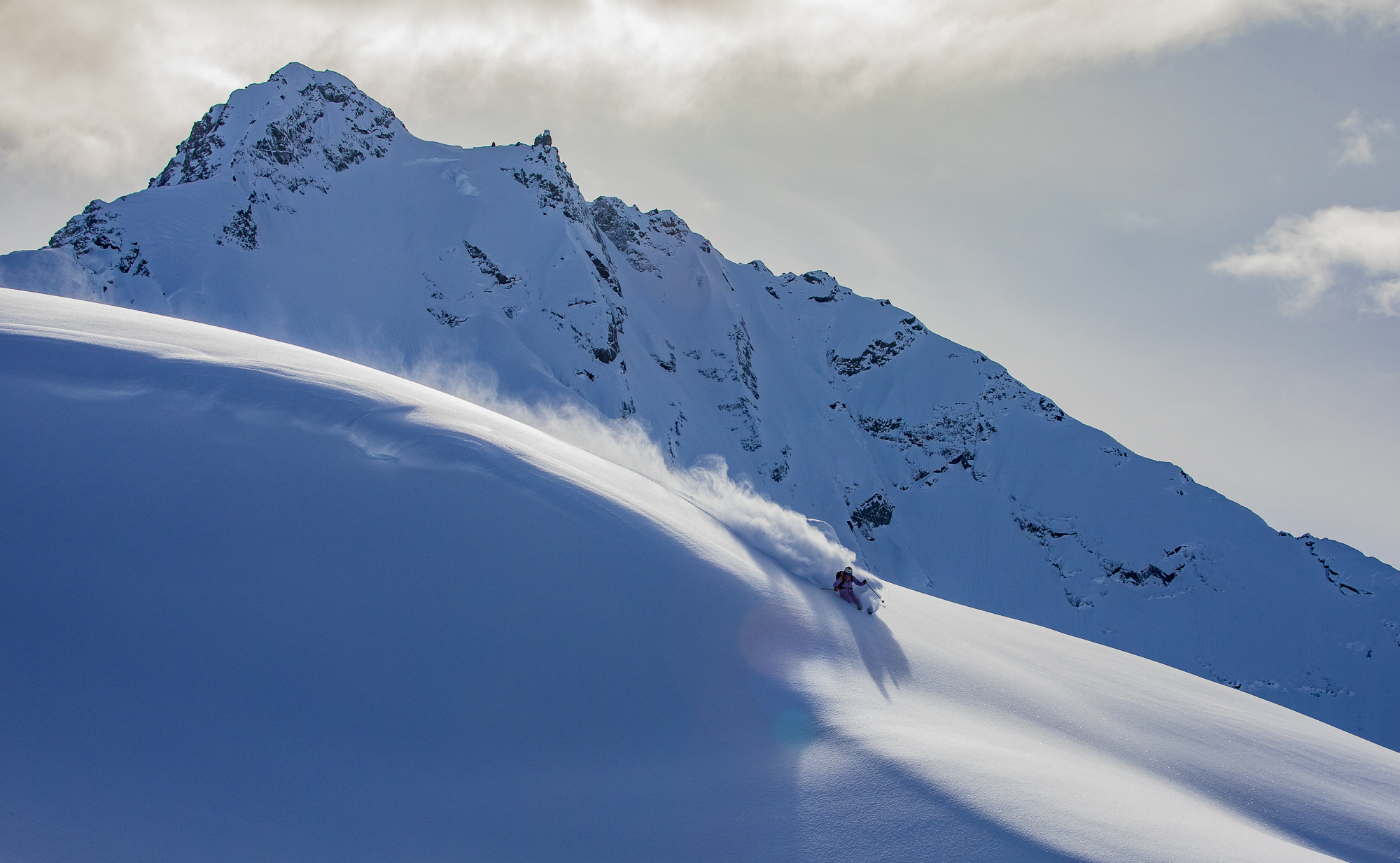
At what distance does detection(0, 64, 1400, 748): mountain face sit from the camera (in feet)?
257

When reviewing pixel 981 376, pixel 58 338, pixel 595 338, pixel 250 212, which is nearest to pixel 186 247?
pixel 250 212

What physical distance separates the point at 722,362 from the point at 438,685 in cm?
12983

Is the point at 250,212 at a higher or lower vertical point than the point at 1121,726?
higher

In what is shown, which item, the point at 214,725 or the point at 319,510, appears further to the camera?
the point at 319,510

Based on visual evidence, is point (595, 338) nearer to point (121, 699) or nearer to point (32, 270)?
point (32, 270)

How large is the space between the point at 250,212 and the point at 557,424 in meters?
78.4

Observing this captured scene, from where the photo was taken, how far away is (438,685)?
20.8ft

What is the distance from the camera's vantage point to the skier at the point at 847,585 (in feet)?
41.1

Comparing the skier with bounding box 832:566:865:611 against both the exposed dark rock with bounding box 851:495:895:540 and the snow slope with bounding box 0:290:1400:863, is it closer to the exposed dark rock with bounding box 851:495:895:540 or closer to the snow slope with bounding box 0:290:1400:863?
the snow slope with bounding box 0:290:1400:863

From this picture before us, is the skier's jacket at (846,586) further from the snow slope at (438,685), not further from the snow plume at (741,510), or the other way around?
the snow slope at (438,685)

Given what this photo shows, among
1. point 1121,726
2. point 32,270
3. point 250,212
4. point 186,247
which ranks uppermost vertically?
point 250,212

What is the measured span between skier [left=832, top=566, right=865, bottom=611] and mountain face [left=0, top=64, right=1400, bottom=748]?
6315 centimetres

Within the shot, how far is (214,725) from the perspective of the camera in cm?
558

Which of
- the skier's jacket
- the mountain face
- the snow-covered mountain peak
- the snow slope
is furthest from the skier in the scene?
the snow-covered mountain peak
